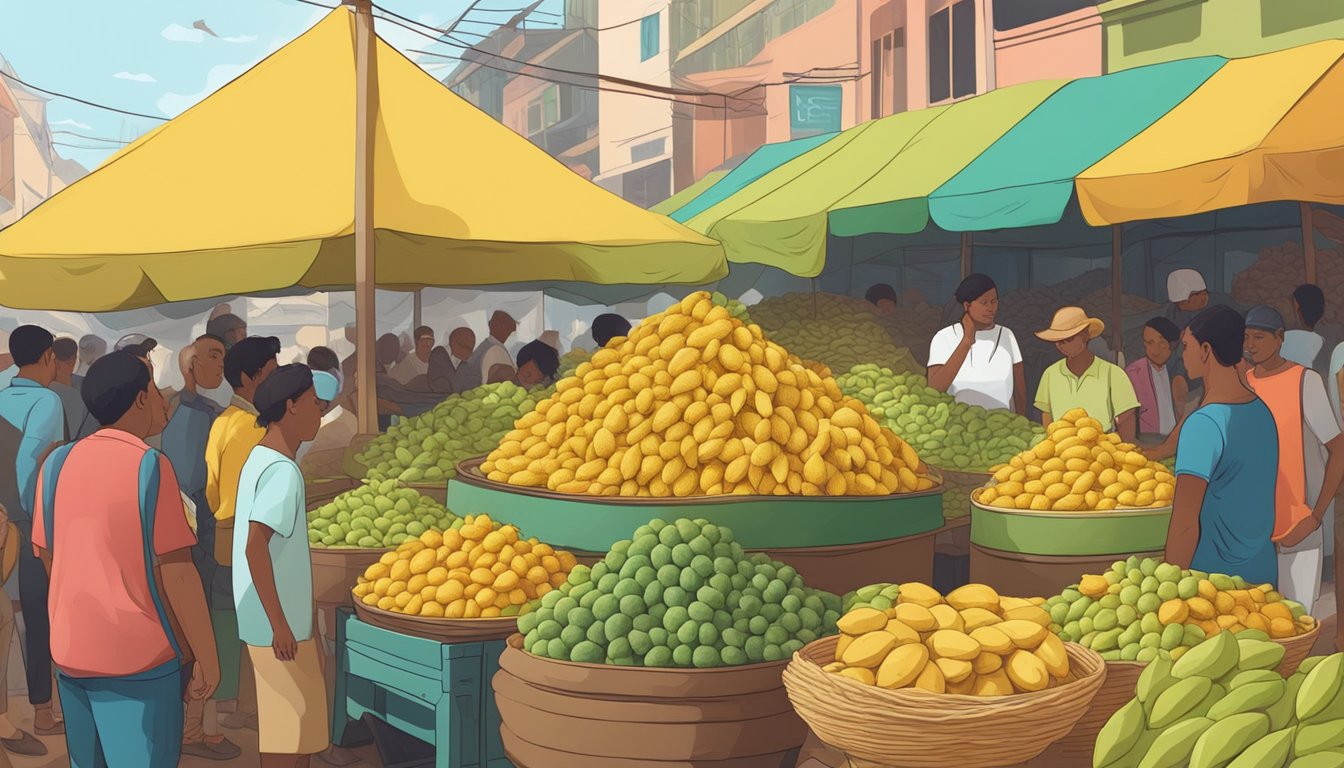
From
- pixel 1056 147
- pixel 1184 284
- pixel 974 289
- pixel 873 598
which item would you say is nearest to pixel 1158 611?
pixel 873 598

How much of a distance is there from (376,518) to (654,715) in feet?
7.33

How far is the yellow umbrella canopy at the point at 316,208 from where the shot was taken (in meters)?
6.29

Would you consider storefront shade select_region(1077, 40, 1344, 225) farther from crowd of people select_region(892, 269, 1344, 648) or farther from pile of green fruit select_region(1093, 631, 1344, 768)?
pile of green fruit select_region(1093, 631, 1344, 768)

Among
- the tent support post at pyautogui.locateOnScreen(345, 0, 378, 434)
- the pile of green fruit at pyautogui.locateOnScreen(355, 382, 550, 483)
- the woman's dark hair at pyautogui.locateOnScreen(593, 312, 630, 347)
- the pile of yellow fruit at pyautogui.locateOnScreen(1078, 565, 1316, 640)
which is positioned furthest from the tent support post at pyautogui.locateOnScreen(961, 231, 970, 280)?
the pile of yellow fruit at pyautogui.locateOnScreen(1078, 565, 1316, 640)

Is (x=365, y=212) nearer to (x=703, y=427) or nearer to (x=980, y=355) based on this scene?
(x=703, y=427)

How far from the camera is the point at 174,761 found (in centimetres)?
350

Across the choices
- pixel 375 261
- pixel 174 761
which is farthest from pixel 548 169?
pixel 174 761

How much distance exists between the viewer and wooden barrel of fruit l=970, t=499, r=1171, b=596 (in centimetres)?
495

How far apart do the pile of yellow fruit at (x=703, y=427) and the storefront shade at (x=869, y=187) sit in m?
4.69

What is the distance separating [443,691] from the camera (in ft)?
12.9

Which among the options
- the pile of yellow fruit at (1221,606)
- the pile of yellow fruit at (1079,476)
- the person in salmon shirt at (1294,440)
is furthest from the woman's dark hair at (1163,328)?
the pile of yellow fruit at (1221,606)

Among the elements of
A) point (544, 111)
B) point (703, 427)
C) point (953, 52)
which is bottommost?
point (703, 427)

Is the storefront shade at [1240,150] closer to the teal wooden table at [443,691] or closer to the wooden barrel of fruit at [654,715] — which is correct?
the wooden barrel of fruit at [654,715]

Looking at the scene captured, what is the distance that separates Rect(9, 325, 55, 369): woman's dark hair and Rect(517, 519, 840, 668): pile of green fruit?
3523 millimetres
